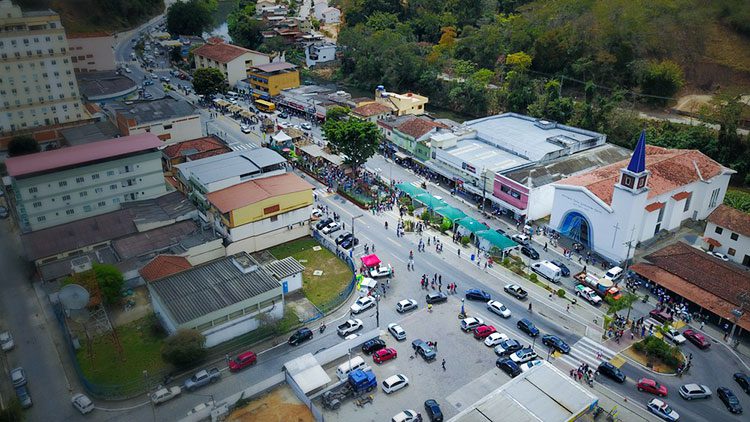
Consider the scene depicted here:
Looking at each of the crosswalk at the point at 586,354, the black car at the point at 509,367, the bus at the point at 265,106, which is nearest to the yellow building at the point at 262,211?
the black car at the point at 509,367

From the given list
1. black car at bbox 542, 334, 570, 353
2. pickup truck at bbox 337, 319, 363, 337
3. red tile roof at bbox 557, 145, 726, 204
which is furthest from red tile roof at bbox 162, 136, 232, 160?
black car at bbox 542, 334, 570, 353

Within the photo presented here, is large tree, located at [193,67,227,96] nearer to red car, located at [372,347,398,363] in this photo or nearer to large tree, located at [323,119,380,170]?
large tree, located at [323,119,380,170]

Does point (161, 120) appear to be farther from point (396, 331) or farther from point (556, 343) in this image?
point (556, 343)

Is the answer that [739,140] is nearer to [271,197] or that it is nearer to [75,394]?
[271,197]

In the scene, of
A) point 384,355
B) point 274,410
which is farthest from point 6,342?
point 384,355

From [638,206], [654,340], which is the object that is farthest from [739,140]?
[654,340]

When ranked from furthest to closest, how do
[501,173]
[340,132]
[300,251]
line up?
1. [340,132]
2. [501,173]
3. [300,251]
